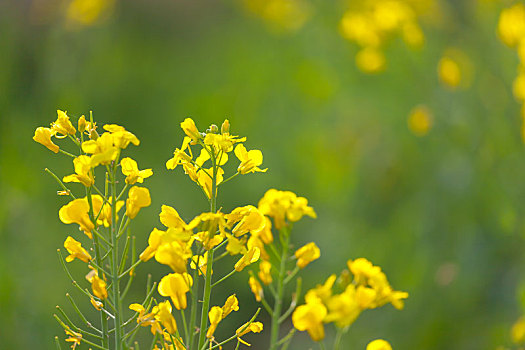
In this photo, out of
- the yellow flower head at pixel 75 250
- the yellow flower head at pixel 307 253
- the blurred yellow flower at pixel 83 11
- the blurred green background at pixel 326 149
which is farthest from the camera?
the blurred yellow flower at pixel 83 11

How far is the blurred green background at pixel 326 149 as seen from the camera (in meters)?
2.59

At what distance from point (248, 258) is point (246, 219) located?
0.07m

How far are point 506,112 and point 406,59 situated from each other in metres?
0.80

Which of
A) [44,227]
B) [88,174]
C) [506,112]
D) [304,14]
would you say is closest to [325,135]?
[506,112]

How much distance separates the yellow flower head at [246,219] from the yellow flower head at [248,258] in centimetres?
4

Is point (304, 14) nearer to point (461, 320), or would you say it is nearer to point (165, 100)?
point (165, 100)

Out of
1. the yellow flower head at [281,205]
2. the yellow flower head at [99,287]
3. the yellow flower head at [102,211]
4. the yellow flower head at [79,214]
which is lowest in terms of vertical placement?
the yellow flower head at [99,287]

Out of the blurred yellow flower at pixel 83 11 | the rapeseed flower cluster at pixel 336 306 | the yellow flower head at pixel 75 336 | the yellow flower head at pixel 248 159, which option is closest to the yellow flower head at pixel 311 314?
the rapeseed flower cluster at pixel 336 306

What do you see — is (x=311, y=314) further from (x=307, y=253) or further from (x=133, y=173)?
(x=133, y=173)

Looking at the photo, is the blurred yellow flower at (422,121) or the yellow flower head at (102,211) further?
the blurred yellow flower at (422,121)

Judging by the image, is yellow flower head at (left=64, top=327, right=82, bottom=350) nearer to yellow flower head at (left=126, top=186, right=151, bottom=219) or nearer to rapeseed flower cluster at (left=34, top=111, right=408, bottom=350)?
rapeseed flower cluster at (left=34, top=111, right=408, bottom=350)

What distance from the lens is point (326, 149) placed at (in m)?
3.90

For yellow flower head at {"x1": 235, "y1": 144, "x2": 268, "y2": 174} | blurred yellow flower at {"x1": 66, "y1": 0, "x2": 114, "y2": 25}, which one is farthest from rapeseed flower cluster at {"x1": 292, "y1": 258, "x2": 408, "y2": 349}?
blurred yellow flower at {"x1": 66, "y1": 0, "x2": 114, "y2": 25}

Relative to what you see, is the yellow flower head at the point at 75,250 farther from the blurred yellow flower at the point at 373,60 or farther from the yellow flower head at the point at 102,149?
the blurred yellow flower at the point at 373,60
